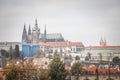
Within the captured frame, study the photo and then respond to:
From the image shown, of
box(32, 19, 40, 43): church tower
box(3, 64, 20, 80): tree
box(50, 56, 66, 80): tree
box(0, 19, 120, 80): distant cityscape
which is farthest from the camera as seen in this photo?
box(32, 19, 40, 43): church tower

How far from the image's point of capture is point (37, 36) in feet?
384

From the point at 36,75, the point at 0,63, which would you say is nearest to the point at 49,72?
the point at 36,75

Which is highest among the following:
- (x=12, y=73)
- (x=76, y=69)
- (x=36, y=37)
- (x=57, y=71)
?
(x=36, y=37)

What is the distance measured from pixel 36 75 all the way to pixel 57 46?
84.3m

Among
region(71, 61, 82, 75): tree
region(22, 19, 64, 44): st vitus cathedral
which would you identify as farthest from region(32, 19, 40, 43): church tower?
region(71, 61, 82, 75): tree

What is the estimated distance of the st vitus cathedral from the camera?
378 ft

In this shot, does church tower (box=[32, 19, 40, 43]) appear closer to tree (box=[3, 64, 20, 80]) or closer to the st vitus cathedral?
the st vitus cathedral

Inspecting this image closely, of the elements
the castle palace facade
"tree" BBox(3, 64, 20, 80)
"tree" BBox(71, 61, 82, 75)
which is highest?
the castle palace facade

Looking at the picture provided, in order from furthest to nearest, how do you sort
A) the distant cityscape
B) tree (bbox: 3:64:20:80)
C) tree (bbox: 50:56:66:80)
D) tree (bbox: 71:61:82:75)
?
the distant cityscape
tree (bbox: 71:61:82:75)
tree (bbox: 50:56:66:80)
tree (bbox: 3:64:20:80)

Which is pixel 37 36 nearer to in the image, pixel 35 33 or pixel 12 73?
pixel 35 33

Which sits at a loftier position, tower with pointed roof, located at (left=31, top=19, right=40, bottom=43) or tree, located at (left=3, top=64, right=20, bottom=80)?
tower with pointed roof, located at (left=31, top=19, right=40, bottom=43)

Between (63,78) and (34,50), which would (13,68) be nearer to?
(63,78)

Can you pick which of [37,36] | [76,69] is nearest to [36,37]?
[37,36]

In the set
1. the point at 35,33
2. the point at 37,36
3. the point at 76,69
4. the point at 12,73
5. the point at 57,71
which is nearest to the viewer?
the point at 12,73
